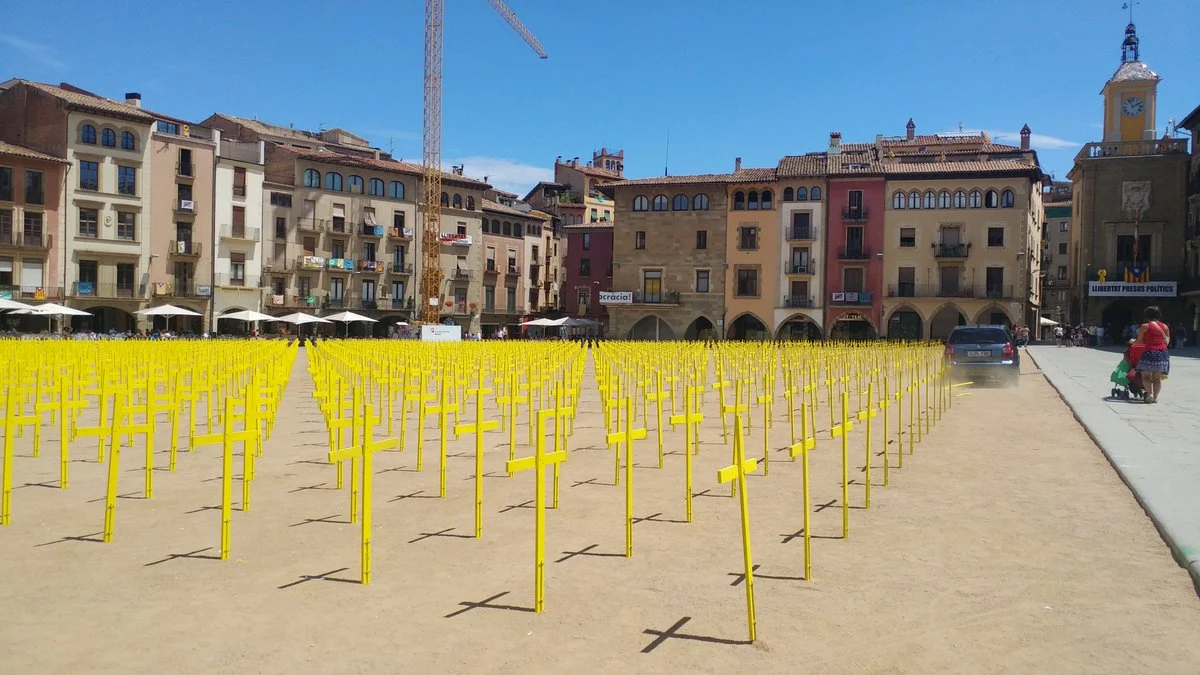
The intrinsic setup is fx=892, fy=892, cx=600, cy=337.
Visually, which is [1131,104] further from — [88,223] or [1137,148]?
[88,223]

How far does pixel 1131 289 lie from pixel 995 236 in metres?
9.35

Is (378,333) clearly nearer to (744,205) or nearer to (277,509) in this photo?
(744,205)

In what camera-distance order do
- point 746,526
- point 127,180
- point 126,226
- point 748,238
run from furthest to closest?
point 748,238 → point 127,180 → point 126,226 → point 746,526

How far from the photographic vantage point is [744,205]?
6038 centimetres

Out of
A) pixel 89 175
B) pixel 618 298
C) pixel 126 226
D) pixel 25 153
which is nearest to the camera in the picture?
pixel 25 153

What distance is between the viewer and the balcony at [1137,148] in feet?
187

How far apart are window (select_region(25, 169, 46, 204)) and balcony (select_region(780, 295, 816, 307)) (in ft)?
144

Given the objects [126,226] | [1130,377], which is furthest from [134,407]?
[126,226]

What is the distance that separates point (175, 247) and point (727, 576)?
5408 centimetres

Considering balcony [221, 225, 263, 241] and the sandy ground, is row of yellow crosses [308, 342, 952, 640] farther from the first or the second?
balcony [221, 225, 263, 241]

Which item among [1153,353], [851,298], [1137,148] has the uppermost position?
[1137,148]

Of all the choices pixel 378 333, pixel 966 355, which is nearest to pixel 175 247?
pixel 378 333

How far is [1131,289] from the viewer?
2205 inches

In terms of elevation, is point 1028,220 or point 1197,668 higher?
point 1028,220
